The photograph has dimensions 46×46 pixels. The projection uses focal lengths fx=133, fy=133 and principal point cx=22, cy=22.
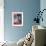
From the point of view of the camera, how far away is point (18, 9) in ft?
17.5

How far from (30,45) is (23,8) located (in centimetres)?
236

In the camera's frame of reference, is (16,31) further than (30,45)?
Yes

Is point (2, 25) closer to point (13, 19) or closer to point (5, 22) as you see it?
point (5, 22)

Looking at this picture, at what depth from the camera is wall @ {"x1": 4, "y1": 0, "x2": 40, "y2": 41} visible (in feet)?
17.4

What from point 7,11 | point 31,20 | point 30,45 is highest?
point 7,11

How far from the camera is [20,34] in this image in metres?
5.37

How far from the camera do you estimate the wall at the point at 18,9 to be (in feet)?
17.4

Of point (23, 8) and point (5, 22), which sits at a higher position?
point (23, 8)

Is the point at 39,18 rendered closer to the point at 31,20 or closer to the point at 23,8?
the point at 31,20

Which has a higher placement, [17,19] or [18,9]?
[18,9]

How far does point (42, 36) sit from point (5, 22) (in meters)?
2.90

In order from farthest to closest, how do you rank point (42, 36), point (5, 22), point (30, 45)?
1. point (5, 22)
2. point (30, 45)
3. point (42, 36)

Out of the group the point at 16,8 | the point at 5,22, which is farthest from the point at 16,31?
the point at 16,8

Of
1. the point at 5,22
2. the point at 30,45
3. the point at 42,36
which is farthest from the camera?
the point at 5,22
